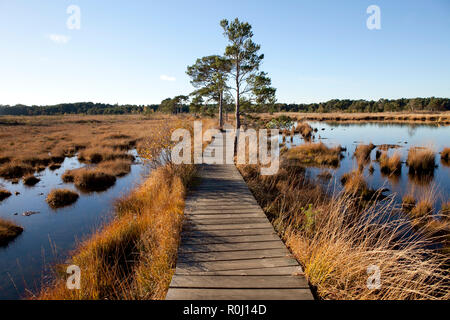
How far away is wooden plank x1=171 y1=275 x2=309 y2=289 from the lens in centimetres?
250

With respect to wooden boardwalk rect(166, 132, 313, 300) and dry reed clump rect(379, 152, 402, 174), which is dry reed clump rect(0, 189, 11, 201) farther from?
dry reed clump rect(379, 152, 402, 174)

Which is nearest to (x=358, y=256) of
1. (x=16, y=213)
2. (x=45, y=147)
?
(x=16, y=213)

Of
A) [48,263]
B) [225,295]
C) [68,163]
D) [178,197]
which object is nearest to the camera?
[225,295]

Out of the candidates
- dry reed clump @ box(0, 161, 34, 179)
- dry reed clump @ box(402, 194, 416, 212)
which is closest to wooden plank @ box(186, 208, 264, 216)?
dry reed clump @ box(402, 194, 416, 212)

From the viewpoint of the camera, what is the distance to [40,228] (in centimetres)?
605

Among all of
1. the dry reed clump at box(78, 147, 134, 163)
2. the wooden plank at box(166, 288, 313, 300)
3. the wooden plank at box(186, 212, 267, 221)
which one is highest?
the dry reed clump at box(78, 147, 134, 163)

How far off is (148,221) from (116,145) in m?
15.9

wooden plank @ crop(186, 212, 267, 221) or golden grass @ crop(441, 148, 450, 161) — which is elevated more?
golden grass @ crop(441, 148, 450, 161)

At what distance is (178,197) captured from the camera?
5.15 meters

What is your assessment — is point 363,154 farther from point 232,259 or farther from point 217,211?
point 232,259

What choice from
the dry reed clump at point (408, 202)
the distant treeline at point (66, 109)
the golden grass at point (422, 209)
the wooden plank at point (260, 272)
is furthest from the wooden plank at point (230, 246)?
the distant treeline at point (66, 109)

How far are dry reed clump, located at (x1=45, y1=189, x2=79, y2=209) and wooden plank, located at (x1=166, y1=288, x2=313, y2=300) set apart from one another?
23.8ft

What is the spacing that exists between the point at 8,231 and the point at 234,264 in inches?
249

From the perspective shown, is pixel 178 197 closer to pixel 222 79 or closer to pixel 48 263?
pixel 48 263
